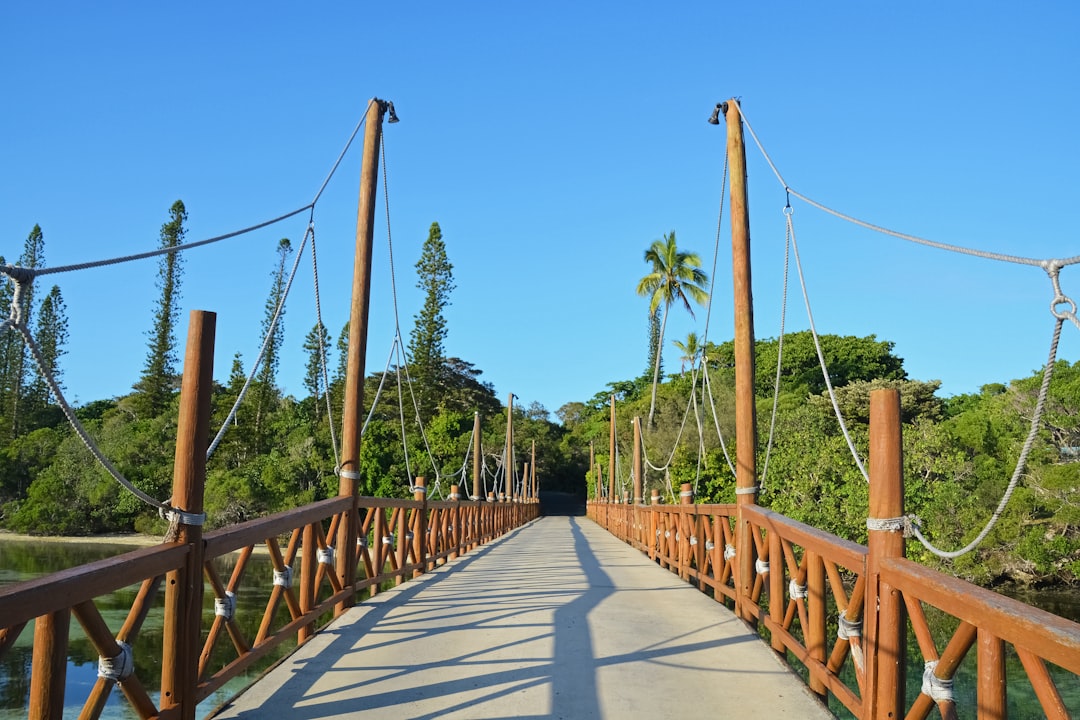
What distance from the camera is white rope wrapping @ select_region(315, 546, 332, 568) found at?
5176mm

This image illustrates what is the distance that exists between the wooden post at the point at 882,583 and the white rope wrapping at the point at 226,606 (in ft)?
7.98

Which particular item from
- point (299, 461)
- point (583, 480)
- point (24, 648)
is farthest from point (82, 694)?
point (583, 480)

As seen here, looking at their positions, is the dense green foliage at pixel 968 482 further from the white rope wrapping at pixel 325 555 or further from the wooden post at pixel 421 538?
the white rope wrapping at pixel 325 555

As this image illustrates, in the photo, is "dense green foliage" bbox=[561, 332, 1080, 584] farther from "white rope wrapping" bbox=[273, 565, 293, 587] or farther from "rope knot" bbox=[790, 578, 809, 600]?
"white rope wrapping" bbox=[273, 565, 293, 587]

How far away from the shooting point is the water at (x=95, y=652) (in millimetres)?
9648

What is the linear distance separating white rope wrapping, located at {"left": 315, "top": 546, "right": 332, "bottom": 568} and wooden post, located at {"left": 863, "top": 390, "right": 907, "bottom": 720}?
10.7 ft

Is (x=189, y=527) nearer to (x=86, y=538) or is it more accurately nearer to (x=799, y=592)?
(x=799, y=592)

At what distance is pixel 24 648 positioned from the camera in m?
13.4

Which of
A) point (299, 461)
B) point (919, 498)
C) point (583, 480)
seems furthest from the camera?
point (583, 480)

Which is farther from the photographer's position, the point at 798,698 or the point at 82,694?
the point at 82,694

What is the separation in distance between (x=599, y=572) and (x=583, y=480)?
56.6 meters

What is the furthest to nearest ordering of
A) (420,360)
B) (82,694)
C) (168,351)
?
1. (420,360)
2. (168,351)
3. (82,694)

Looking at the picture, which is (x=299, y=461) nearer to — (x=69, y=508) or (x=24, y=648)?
(x=69, y=508)

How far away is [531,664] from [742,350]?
3.41m
